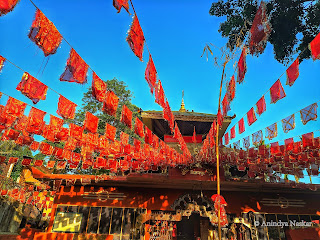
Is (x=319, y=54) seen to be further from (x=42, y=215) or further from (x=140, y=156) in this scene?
(x=42, y=215)

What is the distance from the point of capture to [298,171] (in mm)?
11812

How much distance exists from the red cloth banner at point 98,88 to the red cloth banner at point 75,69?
0.45 meters

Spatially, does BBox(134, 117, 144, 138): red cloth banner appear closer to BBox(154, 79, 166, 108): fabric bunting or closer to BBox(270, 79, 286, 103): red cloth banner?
BBox(154, 79, 166, 108): fabric bunting

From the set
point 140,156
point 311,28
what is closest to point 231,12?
point 311,28

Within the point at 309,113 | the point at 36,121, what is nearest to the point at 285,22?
the point at 309,113

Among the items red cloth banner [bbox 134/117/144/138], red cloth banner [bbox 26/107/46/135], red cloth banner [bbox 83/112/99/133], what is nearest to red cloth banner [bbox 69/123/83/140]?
red cloth banner [bbox 26/107/46/135]

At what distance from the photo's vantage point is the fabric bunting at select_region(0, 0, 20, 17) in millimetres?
2999

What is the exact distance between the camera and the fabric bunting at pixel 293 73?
189 inches

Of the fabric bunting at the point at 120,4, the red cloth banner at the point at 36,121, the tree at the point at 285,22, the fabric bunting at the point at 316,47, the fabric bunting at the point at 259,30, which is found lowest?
the red cloth banner at the point at 36,121

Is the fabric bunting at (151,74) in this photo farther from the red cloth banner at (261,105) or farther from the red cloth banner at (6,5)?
the red cloth banner at (261,105)

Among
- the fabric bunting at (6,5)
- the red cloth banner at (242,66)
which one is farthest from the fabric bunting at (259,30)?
the fabric bunting at (6,5)

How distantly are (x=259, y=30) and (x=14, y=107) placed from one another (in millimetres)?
7675

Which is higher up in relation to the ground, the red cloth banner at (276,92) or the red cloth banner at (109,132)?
the red cloth banner at (276,92)

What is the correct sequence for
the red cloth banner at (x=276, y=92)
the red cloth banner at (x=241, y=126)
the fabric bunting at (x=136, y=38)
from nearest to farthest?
the fabric bunting at (x=136, y=38) < the red cloth banner at (x=276, y=92) < the red cloth banner at (x=241, y=126)
